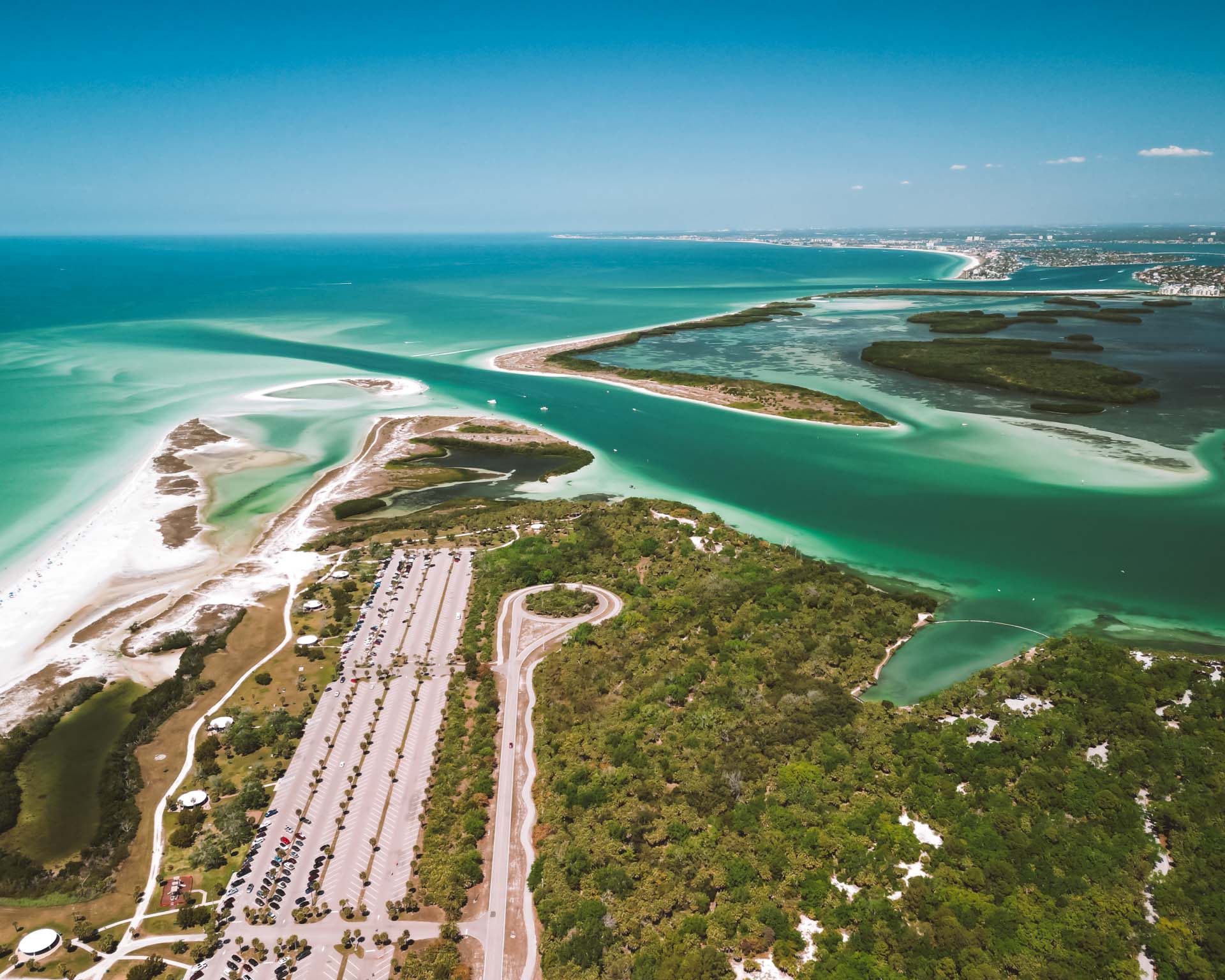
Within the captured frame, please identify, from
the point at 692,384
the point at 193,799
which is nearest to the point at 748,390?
the point at 692,384

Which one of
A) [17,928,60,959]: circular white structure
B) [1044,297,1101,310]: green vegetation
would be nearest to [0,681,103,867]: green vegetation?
[17,928,60,959]: circular white structure

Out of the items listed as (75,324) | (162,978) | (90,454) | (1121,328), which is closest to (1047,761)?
(162,978)

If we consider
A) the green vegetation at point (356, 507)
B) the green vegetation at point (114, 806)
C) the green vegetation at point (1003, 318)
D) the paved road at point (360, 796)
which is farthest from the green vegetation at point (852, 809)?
the green vegetation at point (1003, 318)

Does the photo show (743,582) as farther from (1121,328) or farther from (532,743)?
(1121,328)

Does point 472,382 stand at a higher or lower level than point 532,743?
higher

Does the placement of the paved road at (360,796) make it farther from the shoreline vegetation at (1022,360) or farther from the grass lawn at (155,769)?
the shoreline vegetation at (1022,360)

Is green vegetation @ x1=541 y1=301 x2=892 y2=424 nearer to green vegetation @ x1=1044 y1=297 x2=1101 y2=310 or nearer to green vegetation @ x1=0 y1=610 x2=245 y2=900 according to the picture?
green vegetation @ x1=0 y1=610 x2=245 y2=900

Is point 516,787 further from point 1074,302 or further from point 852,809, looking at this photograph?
point 1074,302
